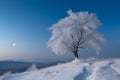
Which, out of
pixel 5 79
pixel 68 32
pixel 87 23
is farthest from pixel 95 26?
pixel 5 79

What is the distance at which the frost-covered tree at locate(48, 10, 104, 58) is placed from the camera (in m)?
43.4

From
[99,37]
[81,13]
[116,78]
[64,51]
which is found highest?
[81,13]

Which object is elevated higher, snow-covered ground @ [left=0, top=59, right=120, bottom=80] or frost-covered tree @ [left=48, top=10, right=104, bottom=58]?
frost-covered tree @ [left=48, top=10, right=104, bottom=58]

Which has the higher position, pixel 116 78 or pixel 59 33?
pixel 59 33

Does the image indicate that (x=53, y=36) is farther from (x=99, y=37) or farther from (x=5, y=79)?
(x=5, y=79)

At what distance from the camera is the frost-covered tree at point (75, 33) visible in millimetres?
43375

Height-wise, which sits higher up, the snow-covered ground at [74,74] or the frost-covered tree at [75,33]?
the frost-covered tree at [75,33]

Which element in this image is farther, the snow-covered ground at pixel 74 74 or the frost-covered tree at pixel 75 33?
the frost-covered tree at pixel 75 33

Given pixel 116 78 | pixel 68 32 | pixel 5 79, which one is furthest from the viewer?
pixel 68 32

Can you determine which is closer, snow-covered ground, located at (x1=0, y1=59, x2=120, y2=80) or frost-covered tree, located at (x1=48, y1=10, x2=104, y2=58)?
snow-covered ground, located at (x1=0, y1=59, x2=120, y2=80)

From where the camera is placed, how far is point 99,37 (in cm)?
4531

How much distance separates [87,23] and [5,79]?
80.2 feet

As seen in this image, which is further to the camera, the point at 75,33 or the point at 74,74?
the point at 75,33

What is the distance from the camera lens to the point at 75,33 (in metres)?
43.4
